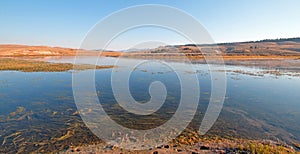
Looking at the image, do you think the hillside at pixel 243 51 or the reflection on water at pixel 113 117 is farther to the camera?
the hillside at pixel 243 51

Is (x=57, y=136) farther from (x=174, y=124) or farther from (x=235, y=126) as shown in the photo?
(x=235, y=126)

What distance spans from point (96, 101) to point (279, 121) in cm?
1192

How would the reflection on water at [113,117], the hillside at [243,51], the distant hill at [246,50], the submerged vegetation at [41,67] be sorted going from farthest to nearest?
the distant hill at [246,50] < the hillside at [243,51] < the submerged vegetation at [41,67] < the reflection on water at [113,117]

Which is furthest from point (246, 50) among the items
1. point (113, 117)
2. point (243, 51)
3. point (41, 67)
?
point (113, 117)

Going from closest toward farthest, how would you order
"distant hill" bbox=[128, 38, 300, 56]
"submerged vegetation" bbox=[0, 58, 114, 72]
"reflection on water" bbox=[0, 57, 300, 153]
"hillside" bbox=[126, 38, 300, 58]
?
"reflection on water" bbox=[0, 57, 300, 153]
"submerged vegetation" bbox=[0, 58, 114, 72]
"hillside" bbox=[126, 38, 300, 58]
"distant hill" bbox=[128, 38, 300, 56]

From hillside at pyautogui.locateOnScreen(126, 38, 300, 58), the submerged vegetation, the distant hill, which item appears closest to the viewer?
the submerged vegetation

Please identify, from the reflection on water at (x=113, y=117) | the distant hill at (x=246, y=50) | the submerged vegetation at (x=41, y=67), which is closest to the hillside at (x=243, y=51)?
the distant hill at (x=246, y=50)

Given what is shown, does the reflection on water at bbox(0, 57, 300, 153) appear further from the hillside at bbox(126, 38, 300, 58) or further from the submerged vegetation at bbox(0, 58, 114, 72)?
the hillside at bbox(126, 38, 300, 58)

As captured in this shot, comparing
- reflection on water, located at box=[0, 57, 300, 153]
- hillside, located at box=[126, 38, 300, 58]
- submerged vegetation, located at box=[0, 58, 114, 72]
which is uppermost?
hillside, located at box=[126, 38, 300, 58]

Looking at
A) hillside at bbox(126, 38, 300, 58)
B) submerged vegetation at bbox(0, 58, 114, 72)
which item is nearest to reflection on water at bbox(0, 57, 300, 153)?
submerged vegetation at bbox(0, 58, 114, 72)

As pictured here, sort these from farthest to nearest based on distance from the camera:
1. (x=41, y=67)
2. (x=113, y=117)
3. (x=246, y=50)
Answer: (x=246, y=50)
(x=41, y=67)
(x=113, y=117)

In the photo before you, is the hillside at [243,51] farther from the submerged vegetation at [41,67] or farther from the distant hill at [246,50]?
the submerged vegetation at [41,67]

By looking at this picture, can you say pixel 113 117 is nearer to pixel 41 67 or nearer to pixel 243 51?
pixel 41 67

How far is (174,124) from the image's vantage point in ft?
30.4
